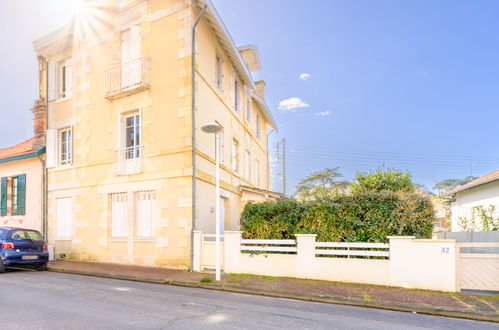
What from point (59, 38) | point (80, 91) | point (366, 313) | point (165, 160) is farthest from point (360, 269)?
point (59, 38)

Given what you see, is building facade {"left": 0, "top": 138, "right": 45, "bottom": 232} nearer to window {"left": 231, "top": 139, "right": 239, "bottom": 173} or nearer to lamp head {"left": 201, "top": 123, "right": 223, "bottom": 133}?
window {"left": 231, "top": 139, "right": 239, "bottom": 173}

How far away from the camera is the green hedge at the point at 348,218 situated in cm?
830

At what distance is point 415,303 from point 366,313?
1208mm

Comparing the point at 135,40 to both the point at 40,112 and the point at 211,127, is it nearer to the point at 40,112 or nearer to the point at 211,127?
the point at 211,127

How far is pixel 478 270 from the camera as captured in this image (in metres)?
7.41

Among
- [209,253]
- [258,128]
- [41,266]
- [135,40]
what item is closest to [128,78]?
[135,40]

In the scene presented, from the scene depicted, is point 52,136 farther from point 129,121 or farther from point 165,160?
point 165,160

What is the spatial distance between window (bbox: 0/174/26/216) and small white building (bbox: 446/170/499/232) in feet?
60.7

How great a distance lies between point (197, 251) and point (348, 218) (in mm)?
4485

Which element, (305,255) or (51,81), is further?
(51,81)

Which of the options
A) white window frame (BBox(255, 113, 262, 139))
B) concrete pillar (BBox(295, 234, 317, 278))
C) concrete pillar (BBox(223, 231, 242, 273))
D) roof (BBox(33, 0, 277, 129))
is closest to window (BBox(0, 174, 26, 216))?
roof (BBox(33, 0, 277, 129))

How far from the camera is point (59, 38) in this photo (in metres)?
13.6

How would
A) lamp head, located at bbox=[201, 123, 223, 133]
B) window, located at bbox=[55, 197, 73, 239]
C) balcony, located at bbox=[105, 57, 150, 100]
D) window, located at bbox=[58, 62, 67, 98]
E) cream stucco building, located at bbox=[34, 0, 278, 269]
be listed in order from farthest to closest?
window, located at bbox=[58, 62, 67, 98] < window, located at bbox=[55, 197, 73, 239] < balcony, located at bbox=[105, 57, 150, 100] < cream stucco building, located at bbox=[34, 0, 278, 269] < lamp head, located at bbox=[201, 123, 223, 133]

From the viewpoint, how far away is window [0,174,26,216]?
48.7ft
